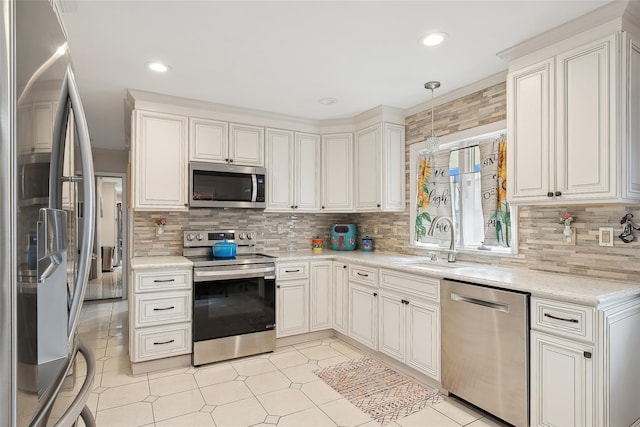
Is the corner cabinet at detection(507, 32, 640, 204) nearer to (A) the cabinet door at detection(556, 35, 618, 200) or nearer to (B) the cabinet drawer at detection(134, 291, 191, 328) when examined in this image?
(A) the cabinet door at detection(556, 35, 618, 200)

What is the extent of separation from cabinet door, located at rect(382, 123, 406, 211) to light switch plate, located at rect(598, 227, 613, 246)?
5.88 ft

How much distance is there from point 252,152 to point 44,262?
314 cm

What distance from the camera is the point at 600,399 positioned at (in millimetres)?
1797

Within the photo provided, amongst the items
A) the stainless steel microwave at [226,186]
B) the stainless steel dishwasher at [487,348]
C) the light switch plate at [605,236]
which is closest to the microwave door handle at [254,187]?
the stainless steel microwave at [226,186]

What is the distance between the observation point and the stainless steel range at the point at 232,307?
10.3ft

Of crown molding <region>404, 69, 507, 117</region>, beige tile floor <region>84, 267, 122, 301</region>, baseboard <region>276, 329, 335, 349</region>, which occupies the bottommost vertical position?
baseboard <region>276, 329, 335, 349</region>

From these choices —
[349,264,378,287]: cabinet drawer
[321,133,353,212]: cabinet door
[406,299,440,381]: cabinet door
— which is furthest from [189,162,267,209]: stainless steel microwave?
[406,299,440,381]: cabinet door

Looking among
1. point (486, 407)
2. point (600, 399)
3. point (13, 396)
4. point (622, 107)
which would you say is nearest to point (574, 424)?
point (600, 399)

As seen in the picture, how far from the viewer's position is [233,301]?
3.28 m

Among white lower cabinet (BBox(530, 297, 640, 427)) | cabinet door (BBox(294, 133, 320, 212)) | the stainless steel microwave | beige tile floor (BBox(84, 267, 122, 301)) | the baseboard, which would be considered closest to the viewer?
white lower cabinet (BBox(530, 297, 640, 427))

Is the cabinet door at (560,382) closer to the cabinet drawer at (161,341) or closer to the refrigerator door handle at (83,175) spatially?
the refrigerator door handle at (83,175)

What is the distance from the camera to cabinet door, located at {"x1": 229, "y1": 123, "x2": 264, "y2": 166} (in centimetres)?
372

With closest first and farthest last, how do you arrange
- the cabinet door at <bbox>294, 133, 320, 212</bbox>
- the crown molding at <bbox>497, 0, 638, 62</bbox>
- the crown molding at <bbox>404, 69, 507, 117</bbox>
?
1. the crown molding at <bbox>497, 0, 638, 62</bbox>
2. the crown molding at <bbox>404, 69, 507, 117</bbox>
3. the cabinet door at <bbox>294, 133, 320, 212</bbox>

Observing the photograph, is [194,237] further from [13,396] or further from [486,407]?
[13,396]
